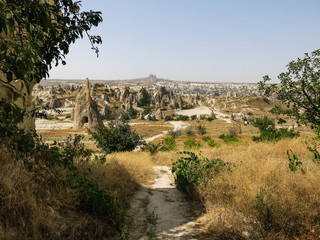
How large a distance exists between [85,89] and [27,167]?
141 feet

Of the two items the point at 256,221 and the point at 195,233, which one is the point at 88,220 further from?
the point at 256,221

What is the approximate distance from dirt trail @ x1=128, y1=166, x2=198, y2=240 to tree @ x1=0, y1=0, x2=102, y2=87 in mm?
2791

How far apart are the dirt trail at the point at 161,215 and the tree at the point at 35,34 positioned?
2791mm

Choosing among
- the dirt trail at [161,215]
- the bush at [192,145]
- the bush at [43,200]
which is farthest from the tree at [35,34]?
the bush at [192,145]

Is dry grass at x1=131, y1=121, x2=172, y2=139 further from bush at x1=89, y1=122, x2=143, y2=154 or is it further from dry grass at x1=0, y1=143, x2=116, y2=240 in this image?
dry grass at x1=0, y1=143, x2=116, y2=240

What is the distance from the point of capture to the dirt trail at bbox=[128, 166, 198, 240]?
3268 mm

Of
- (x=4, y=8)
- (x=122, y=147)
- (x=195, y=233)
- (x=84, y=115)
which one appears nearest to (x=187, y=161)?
(x=195, y=233)

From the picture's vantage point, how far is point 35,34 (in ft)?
8.33

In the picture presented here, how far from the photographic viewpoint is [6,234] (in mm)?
2197

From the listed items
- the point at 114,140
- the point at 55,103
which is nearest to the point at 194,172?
the point at 114,140

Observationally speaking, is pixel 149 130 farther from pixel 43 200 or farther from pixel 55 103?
pixel 55 103

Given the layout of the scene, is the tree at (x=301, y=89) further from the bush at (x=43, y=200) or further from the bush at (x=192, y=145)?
the bush at (x=192, y=145)

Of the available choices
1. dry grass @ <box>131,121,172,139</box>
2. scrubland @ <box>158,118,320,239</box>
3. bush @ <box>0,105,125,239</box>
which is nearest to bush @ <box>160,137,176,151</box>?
scrubland @ <box>158,118,320,239</box>

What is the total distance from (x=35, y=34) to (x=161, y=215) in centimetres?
373
